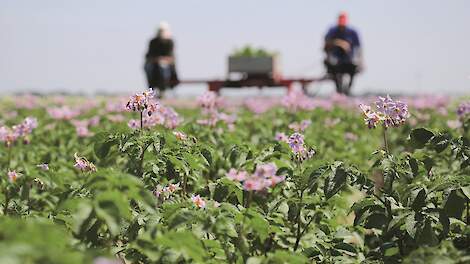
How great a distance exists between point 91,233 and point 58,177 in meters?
1.88

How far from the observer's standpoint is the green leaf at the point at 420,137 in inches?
133

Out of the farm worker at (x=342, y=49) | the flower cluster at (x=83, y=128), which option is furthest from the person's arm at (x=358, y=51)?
the flower cluster at (x=83, y=128)

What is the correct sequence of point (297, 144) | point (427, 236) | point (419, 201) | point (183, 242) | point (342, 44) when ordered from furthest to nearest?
point (342, 44), point (297, 144), point (419, 201), point (427, 236), point (183, 242)

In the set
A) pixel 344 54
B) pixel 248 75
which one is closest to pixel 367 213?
pixel 344 54

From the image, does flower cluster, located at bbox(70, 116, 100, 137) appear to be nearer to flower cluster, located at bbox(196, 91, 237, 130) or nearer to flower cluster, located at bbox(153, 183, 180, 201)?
flower cluster, located at bbox(196, 91, 237, 130)

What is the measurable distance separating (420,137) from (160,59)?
47.6 feet

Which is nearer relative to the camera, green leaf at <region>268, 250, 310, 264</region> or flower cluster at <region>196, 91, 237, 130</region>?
green leaf at <region>268, 250, 310, 264</region>

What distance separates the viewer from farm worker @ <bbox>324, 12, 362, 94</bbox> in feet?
55.9

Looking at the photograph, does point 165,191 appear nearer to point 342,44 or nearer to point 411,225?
point 411,225

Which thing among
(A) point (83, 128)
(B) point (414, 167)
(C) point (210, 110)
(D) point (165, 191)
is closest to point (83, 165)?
(D) point (165, 191)

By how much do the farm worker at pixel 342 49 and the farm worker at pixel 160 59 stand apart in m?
4.37

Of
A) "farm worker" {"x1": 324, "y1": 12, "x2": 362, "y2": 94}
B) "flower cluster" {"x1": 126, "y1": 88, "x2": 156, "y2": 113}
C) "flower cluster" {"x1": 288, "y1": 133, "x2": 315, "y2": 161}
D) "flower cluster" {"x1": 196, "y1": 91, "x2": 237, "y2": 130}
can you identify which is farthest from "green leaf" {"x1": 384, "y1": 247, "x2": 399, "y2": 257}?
"farm worker" {"x1": 324, "y1": 12, "x2": 362, "y2": 94}

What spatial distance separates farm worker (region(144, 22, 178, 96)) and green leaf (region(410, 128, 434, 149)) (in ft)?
47.2

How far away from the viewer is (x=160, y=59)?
17.4 m
